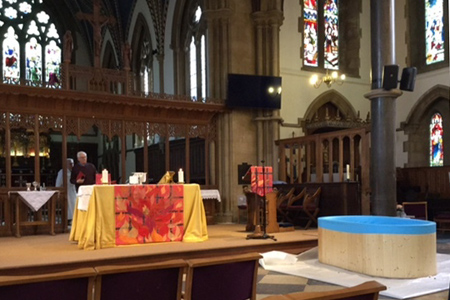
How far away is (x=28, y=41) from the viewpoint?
20812mm

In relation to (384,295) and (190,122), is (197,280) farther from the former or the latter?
(190,122)

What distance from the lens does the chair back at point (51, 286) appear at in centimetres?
236

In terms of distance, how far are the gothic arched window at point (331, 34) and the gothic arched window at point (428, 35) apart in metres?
1.61

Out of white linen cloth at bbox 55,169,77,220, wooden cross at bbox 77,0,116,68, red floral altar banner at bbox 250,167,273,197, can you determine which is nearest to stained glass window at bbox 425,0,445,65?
red floral altar banner at bbox 250,167,273,197

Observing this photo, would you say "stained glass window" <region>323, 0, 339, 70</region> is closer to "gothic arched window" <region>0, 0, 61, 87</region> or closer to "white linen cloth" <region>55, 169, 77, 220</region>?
"white linen cloth" <region>55, 169, 77, 220</region>

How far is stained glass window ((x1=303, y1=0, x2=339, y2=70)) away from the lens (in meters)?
14.7

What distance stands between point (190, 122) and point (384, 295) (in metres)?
7.72

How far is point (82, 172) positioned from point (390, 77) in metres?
6.03

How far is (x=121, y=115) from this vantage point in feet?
36.8

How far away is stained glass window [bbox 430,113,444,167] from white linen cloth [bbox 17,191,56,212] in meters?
10.5

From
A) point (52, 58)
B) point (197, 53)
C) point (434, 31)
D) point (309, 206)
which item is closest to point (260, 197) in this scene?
point (309, 206)

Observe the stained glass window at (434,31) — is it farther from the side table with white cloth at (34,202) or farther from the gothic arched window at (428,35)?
the side table with white cloth at (34,202)

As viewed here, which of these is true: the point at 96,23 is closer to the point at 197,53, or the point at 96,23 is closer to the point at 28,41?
the point at 197,53

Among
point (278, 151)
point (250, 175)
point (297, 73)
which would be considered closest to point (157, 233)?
point (250, 175)
